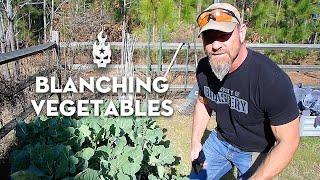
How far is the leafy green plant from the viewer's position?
9.21 feet

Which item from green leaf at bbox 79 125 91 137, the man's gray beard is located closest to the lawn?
green leaf at bbox 79 125 91 137

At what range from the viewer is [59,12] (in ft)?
30.8

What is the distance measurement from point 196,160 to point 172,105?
12.2 ft

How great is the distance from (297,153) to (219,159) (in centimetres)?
225

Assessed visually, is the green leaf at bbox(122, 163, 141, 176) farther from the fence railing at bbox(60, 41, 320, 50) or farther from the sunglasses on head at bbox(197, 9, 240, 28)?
the fence railing at bbox(60, 41, 320, 50)

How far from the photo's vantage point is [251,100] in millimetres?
2232

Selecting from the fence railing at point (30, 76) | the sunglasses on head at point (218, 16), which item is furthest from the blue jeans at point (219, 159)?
the fence railing at point (30, 76)

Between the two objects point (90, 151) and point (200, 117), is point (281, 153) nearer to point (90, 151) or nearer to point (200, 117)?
point (200, 117)

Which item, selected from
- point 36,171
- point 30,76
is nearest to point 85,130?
point 36,171

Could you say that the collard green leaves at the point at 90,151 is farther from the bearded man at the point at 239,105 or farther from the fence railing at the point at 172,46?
the fence railing at the point at 172,46

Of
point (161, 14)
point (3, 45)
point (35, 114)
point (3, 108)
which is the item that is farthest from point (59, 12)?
point (3, 108)

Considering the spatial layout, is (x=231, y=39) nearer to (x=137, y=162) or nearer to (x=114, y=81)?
(x=137, y=162)

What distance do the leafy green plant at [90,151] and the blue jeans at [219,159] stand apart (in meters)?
0.54

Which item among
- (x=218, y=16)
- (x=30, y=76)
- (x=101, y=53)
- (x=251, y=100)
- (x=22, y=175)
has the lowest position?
(x=22, y=175)
